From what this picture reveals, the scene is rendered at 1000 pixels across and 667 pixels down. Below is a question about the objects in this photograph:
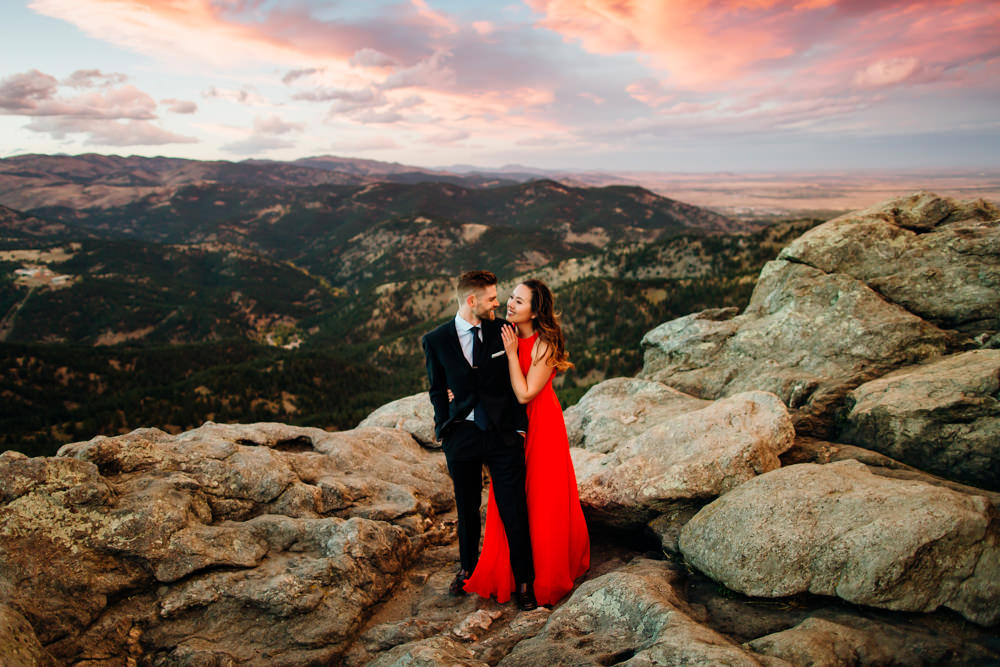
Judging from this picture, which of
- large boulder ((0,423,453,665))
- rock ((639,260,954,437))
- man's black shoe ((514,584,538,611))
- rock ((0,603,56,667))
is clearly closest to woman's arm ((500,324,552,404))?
man's black shoe ((514,584,538,611))

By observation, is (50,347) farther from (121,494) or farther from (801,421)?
(801,421)

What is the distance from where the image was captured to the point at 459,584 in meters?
7.55

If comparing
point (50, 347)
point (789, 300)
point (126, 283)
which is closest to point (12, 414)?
point (50, 347)

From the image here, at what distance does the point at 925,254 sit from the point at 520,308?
38.1ft

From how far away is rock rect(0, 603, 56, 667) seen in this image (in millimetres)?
4566

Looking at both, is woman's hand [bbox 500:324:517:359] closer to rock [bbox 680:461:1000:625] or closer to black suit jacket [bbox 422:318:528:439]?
black suit jacket [bbox 422:318:528:439]

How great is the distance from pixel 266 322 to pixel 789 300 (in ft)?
624

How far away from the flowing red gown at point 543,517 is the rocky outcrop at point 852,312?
586 centimetres

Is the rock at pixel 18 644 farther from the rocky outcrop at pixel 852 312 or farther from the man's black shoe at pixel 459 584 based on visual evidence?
the rocky outcrop at pixel 852 312

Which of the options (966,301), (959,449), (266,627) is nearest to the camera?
(266,627)

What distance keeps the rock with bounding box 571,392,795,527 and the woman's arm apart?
9.85 ft

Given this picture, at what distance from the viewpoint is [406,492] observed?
32.9 feet

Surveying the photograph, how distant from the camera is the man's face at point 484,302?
6.34 m

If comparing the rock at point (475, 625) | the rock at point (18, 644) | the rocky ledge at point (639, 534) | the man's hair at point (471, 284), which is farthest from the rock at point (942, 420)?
the rock at point (18, 644)
